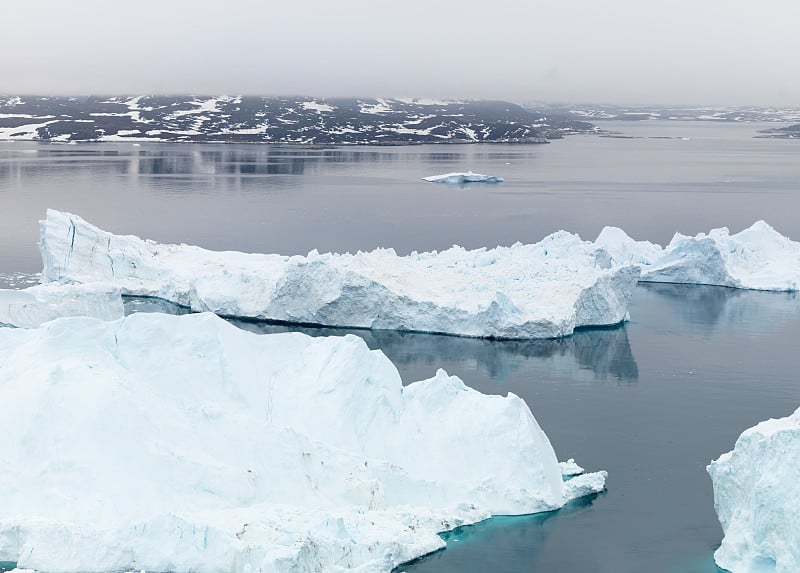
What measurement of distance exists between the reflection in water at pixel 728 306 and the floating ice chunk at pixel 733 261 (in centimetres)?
30

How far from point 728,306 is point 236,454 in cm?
1906

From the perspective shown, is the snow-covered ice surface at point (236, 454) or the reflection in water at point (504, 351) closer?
the snow-covered ice surface at point (236, 454)

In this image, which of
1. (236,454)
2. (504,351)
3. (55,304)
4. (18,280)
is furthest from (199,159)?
(236,454)

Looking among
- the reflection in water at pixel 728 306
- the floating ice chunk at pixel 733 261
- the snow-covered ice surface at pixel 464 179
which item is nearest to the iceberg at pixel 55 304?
the reflection in water at pixel 728 306

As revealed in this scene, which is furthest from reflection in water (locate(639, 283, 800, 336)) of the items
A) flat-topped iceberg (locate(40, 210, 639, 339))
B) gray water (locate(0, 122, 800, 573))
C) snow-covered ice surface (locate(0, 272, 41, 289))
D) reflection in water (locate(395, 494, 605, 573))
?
snow-covered ice surface (locate(0, 272, 41, 289))

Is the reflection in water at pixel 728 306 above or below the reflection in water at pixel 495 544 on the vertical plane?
below

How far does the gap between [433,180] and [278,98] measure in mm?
94154

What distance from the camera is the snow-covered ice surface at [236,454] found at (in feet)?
33.8

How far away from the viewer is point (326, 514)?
35.9 ft

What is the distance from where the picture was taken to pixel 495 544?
11656mm

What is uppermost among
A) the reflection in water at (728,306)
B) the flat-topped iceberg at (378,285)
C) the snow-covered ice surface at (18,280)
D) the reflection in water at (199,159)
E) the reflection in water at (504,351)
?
the flat-topped iceberg at (378,285)

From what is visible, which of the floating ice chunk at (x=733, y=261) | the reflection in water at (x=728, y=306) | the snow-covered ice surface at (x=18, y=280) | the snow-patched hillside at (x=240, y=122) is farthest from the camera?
the snow-patched hillside at (x=240, y=122)

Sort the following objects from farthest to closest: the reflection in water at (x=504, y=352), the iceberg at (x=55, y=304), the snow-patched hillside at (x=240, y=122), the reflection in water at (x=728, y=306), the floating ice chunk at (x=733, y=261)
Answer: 1. the snow-patched hillside at (x=240, y=122)
2. the floating ice chunk at (x=733, y=261)
3. the reflection in water at (x=728, y=306)
4. the reflection in water at (x=504, y=352)
5. the iceberg at (x=55, y=304)

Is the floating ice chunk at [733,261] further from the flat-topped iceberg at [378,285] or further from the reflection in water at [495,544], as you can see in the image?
the reflection in water at [495,544]
